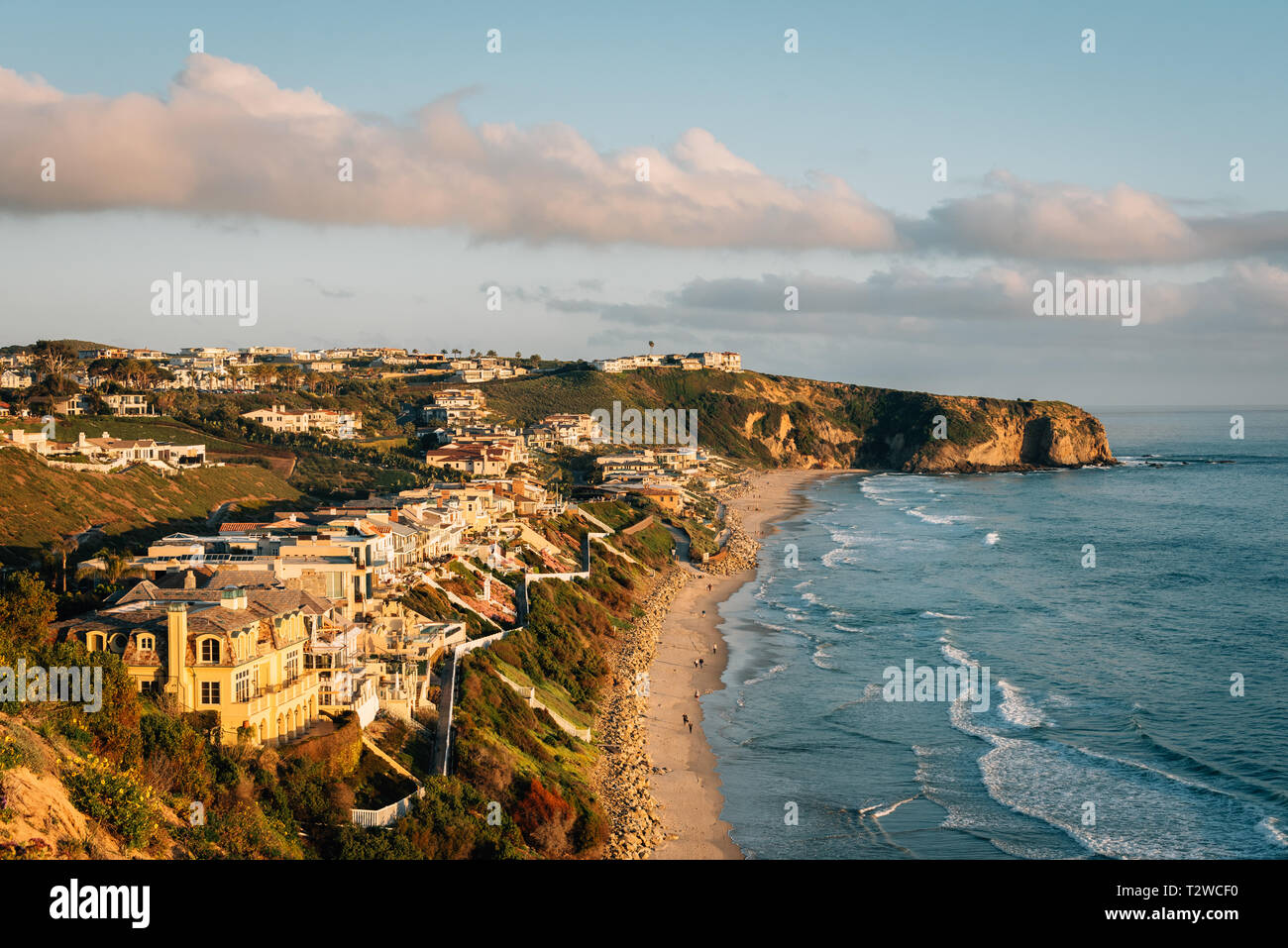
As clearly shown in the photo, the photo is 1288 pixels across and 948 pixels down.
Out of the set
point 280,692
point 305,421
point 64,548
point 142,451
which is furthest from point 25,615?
point 305,421

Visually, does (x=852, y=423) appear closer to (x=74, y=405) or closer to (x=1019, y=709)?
(x=74, y=405)

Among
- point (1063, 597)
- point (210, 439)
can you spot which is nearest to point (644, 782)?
point (1063, 597)

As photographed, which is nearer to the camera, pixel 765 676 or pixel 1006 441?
pixel 765 676
